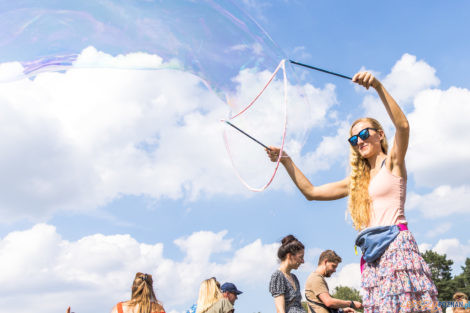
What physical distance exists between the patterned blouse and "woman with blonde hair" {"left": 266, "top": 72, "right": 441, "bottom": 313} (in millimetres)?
2732

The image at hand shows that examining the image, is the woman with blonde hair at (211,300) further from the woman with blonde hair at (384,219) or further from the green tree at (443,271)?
the green tree at (443,271)

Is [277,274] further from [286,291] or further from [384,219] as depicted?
[384,219]

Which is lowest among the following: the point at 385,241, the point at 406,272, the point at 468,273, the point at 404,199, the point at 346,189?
the point at 406,272

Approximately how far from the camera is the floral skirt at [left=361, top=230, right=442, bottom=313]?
271 cm

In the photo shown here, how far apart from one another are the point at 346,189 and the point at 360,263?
0.63 meters

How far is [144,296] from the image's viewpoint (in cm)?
555

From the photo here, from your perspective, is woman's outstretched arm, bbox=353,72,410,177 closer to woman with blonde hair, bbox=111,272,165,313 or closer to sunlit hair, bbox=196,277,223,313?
woman with blonde hair, bbox=111,272,165,313

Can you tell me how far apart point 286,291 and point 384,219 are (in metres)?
3.18

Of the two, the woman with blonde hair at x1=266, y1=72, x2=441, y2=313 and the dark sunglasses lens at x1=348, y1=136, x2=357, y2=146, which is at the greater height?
the dark sunglasses lens at x1=348, y1=136, x2=357, y2=146

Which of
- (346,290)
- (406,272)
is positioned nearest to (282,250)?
(406,272)

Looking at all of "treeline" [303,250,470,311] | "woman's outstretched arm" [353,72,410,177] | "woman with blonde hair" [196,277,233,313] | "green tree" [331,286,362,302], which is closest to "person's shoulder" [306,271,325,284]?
"woman with blonde hair" [196,277,233,313]

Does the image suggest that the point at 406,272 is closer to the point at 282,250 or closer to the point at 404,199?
the point at 404,199

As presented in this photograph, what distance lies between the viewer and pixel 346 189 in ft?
11.7

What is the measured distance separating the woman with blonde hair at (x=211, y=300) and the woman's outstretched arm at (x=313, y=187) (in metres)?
3.42
